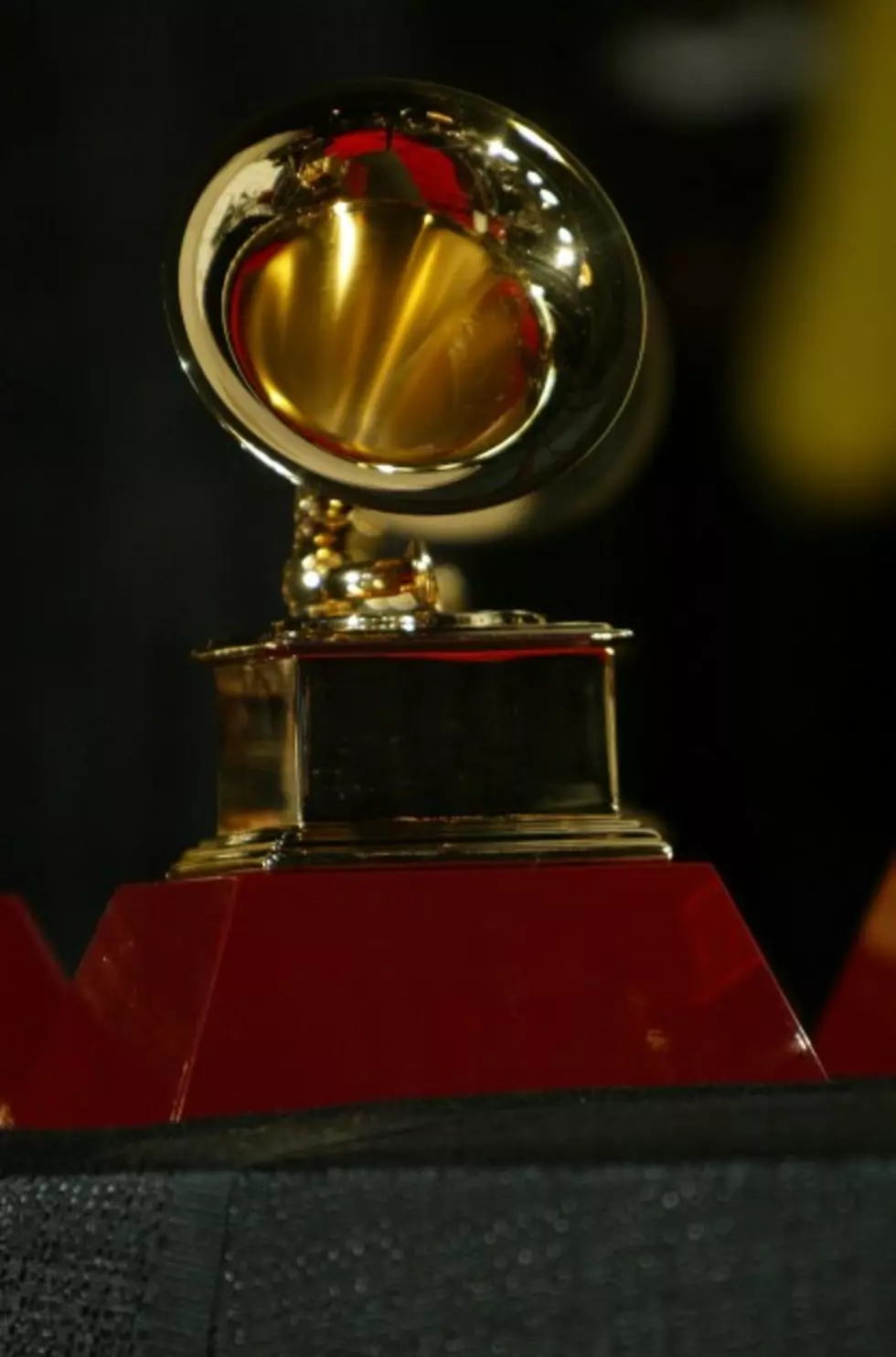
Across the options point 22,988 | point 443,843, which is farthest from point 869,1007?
point 22,988

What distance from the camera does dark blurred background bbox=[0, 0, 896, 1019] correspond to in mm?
1354

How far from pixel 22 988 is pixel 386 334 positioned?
479 millimetres

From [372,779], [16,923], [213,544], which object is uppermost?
[213,544]

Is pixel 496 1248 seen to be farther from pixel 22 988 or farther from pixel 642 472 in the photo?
pixel 642 472

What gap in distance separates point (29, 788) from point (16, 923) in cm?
28

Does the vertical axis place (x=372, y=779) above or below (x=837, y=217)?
below

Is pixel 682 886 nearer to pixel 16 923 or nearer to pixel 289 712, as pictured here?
pixel 289 712

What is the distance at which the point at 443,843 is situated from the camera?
0.97 m

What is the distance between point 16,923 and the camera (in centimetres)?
116

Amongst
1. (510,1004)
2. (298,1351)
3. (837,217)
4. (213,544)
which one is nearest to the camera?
(298,1351)

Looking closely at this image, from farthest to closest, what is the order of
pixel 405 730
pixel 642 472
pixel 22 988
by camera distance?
pixel 642 472, pixel 22 988, pixel 405 730

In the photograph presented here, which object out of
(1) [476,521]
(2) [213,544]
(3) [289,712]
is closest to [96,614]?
(2) [213,544]

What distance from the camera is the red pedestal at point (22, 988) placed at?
42.7 inches

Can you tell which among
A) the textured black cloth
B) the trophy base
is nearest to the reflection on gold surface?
the trophy base
